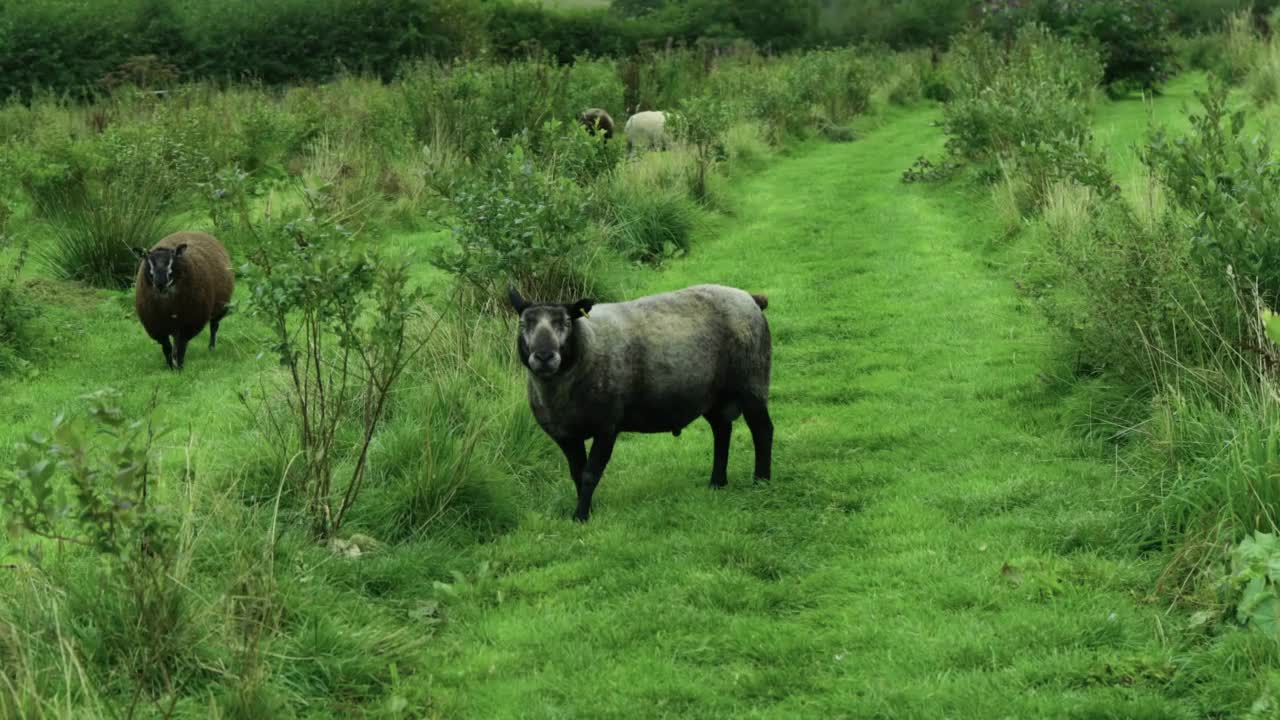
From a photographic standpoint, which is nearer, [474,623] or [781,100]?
[474,623]


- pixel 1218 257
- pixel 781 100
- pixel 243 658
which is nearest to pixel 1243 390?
pixel 1218 257

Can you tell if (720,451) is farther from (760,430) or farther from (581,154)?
(581,154)

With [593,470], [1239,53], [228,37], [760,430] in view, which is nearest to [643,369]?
[593,470]

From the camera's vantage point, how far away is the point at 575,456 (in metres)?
7.47

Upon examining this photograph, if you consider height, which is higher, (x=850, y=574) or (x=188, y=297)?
(x=850, y=574)

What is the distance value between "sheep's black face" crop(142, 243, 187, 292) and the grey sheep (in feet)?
15.5

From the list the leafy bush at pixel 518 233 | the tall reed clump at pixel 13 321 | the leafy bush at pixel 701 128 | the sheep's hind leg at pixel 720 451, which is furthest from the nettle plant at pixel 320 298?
the leafy bush at pixel 701 128

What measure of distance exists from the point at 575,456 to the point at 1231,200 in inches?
158

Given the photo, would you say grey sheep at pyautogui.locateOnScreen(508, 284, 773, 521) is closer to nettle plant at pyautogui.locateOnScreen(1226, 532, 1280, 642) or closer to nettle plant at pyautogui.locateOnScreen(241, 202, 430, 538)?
nettle plant at pyautogui.locateOnScreen(241, 202, 430, 538)

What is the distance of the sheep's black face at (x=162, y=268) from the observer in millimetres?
10594

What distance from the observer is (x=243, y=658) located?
16.3 feet

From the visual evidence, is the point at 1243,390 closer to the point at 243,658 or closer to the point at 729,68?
the point at 243,658

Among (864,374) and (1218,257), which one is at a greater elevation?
(1218,257)

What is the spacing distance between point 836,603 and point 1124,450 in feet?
8.39
